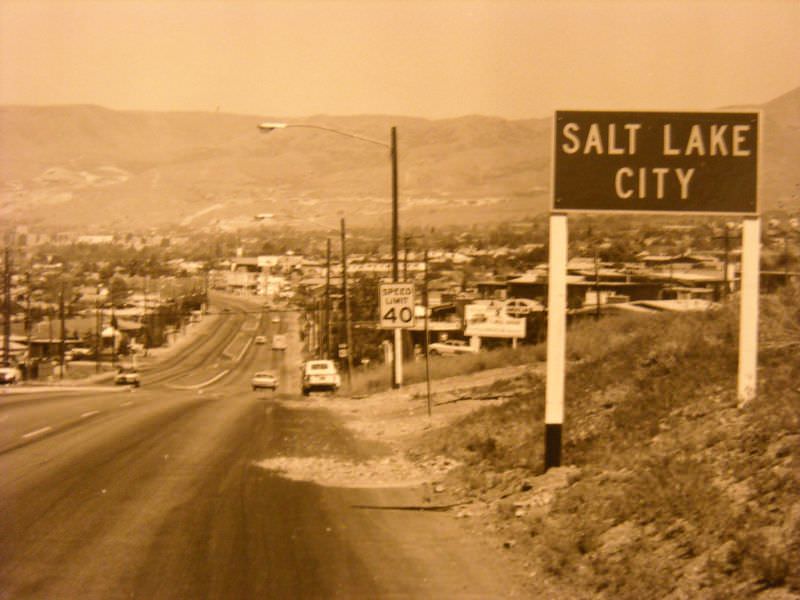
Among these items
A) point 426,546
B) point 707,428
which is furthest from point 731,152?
point 426,546

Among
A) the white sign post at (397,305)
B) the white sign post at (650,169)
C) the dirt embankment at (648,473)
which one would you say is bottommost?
the dirt embankment at (648,473)

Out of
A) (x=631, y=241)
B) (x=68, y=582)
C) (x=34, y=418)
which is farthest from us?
(x=631, y=241)

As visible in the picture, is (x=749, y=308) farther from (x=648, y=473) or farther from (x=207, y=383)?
(x=207, y=383)

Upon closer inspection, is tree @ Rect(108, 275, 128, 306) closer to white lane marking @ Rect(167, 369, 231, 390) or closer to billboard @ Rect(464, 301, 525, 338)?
white lane marking @ Rect(167, 369, 231, 390)

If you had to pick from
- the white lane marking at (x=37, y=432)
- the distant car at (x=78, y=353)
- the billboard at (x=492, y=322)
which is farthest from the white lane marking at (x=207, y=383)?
the white lane marking at (x=37, y=432)

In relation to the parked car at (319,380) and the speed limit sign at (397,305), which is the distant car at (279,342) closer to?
the parked car at (319,380)

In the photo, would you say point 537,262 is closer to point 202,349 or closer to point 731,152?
point 731,152

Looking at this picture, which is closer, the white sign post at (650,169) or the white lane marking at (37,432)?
the white sign post at (650,169)
